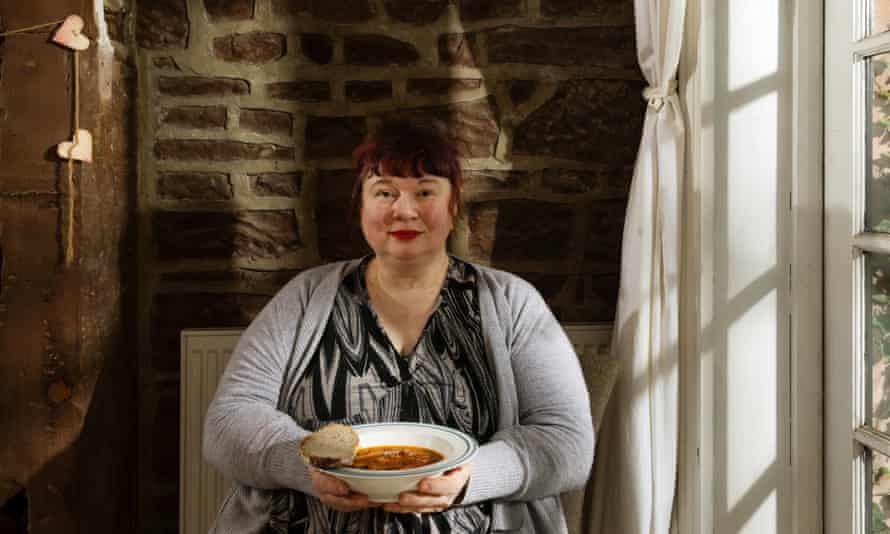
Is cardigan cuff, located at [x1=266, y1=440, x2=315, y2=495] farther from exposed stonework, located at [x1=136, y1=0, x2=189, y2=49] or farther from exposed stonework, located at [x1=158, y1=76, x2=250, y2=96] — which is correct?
exposed stonework, located at [x1=136, y1=0, x2=189, y2=49]

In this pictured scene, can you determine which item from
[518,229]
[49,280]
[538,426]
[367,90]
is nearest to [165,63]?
[367,90]

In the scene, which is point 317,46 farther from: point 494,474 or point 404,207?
point 494,474

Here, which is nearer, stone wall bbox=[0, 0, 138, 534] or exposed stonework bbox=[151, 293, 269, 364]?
stone wall bbox=[0, 0, 138, 534]

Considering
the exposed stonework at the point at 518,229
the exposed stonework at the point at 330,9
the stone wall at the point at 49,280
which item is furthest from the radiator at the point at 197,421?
the exposed stonework at the point at 330,9

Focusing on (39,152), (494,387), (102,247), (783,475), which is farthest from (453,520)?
(39,152)

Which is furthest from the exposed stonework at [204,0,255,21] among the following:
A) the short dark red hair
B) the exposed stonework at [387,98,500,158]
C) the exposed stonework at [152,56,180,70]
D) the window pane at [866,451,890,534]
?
the window pane at [866,451,890,534]

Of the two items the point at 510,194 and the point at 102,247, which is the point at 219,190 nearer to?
the point at 102,247

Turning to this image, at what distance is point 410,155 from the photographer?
1.77 meters

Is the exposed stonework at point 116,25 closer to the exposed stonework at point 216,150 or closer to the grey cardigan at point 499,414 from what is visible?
the exposed stonework at point 216,150

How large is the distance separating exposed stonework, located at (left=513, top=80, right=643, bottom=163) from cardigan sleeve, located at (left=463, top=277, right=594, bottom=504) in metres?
0.58

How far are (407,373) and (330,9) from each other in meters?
1.07

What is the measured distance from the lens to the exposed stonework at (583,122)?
7.41 feet

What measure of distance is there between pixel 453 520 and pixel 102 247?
1.07 metres

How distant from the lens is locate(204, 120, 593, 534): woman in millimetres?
1606
